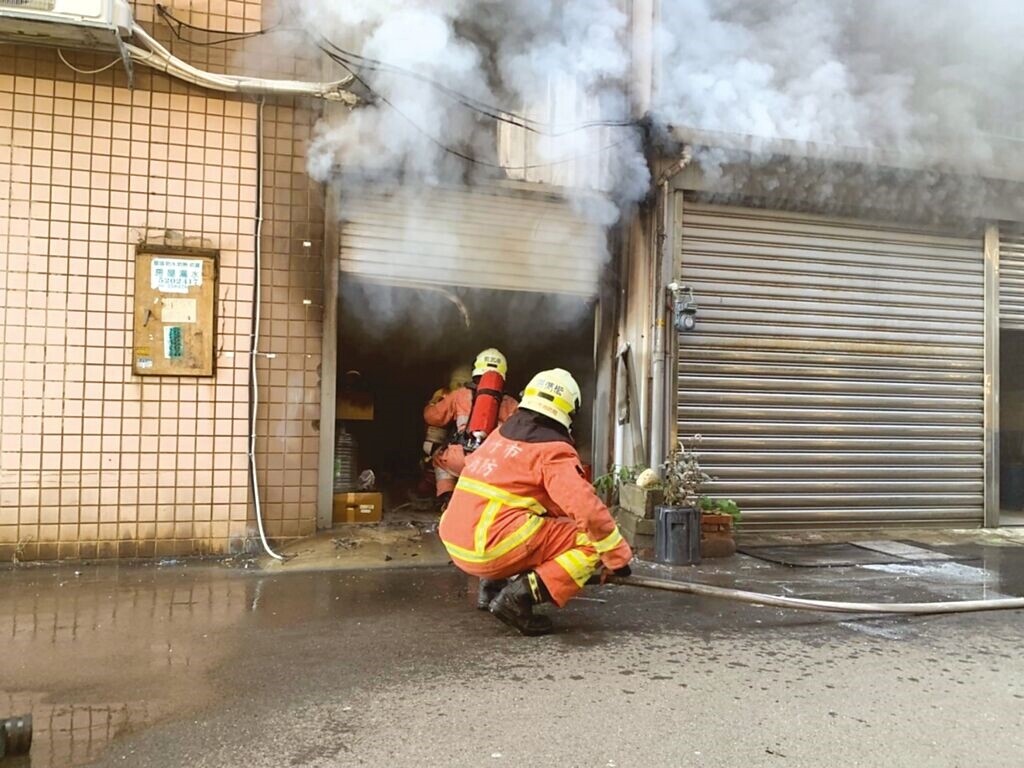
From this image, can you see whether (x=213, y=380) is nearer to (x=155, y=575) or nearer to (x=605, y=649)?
(x=155, y=575)

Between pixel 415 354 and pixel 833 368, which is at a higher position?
pixel 415 354

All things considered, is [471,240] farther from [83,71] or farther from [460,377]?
[83,71]

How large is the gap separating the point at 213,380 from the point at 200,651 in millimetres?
2600

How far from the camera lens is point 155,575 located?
5.12 meters

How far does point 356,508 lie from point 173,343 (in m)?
2.16

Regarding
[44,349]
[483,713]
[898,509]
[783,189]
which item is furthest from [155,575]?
[898,509]

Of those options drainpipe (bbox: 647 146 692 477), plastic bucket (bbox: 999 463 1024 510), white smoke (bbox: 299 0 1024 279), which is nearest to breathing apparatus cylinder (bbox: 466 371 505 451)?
drainpipe (bbox: 647 146 692 477)

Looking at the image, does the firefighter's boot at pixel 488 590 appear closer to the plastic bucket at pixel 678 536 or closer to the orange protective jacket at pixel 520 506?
the orange protective jacket at pixel 520 506

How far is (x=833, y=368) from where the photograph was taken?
284 inches

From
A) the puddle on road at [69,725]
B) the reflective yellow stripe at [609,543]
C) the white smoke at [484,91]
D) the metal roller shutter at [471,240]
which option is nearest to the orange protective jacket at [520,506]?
the reflective yellow stripe at [609,543]

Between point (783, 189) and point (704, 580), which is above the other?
point (783, 189)

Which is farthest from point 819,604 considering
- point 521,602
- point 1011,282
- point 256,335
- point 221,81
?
point 221,81

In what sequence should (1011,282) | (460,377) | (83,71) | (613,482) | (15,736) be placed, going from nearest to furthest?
(15,736), (83,71), (613,482), (1011,282), (460,377)

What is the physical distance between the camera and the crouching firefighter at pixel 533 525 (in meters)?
3.75
